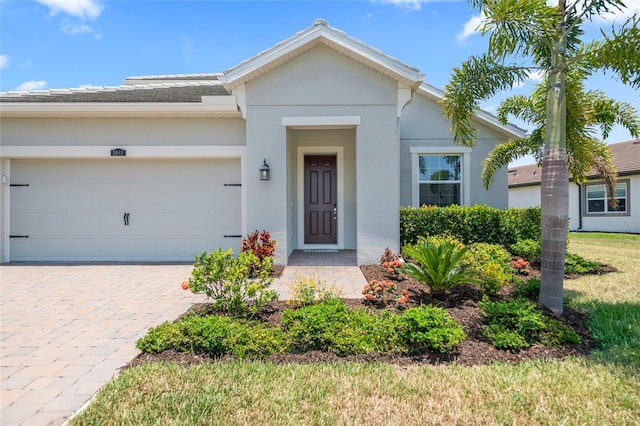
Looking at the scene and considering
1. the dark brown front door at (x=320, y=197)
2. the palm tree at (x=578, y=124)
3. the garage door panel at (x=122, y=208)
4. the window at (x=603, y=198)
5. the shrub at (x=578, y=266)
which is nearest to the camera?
the palm tree at (x=578, y=124)

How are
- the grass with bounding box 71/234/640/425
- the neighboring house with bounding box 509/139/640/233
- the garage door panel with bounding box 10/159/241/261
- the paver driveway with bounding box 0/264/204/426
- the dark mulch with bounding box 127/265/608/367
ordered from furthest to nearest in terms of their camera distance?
the neighboring house with bounding box 509/139/640/233 < the garage door panel with bounding box 10/159/241/261 < the dark mulch with bounding box 127/265/608/367 < the paver driveway with bounding box 0/264/204/426 < the grass with bounding box 71/234/640/425

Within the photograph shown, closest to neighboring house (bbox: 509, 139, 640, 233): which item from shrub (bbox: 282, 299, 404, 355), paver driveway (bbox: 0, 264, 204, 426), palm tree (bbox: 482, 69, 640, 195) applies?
palm tree (bbox: 482, 69, 640, 195)

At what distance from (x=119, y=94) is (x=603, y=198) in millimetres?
22031

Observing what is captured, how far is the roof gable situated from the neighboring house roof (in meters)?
8.27

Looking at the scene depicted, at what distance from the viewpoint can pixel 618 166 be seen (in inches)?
677

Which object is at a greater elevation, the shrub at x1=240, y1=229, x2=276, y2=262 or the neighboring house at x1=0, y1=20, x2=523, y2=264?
the neighboring house at x1=0, y1=20, x2=523, y2=264

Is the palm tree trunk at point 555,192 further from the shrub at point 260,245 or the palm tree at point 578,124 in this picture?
the shrub at point 260,245

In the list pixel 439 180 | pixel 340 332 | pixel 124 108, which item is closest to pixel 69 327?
pixel 340 332

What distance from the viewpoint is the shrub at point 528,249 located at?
7.68m

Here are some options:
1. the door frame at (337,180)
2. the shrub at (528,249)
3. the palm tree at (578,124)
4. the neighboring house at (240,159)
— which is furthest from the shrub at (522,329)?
the door frame at (337,180)

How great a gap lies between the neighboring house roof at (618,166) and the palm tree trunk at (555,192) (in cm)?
967

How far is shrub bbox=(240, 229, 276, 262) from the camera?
24.1ft

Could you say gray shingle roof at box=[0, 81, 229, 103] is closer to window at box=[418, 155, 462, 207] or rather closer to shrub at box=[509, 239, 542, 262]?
window at box=[418, 155, 462, 207]

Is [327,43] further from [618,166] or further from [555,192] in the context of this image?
[618,166]
